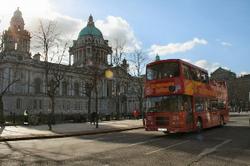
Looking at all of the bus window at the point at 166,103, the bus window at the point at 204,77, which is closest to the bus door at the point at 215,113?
the bus window at the point at 204,77

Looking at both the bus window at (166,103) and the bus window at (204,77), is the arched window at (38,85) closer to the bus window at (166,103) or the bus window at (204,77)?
the bus window at (204,77)

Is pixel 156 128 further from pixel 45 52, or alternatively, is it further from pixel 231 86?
pixel 231 86

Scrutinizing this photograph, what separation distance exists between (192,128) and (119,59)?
2888 centimetres

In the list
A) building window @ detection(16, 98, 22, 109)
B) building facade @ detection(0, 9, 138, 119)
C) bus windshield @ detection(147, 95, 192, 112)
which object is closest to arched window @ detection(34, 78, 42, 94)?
building facade @ detection(0, 9, 138, 119)

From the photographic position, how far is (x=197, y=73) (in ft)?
77.5

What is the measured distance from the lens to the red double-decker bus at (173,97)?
20.3m

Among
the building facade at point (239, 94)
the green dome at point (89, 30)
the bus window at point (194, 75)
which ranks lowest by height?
the bus window at point (194, 75)

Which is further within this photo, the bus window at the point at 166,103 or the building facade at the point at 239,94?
the building facade at the point at 239,94

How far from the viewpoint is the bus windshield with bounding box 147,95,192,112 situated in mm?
20297

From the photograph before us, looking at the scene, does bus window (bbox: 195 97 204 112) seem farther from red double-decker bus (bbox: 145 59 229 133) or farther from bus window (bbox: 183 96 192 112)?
bus window (bbox: 183 96 192 112)

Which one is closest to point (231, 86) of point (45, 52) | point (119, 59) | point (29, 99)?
point (29, 99)

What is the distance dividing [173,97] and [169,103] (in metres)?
0.46

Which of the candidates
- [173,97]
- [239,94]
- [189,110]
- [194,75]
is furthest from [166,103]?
[239,94]

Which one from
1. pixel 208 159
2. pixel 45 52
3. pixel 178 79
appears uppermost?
pixel 45 52
